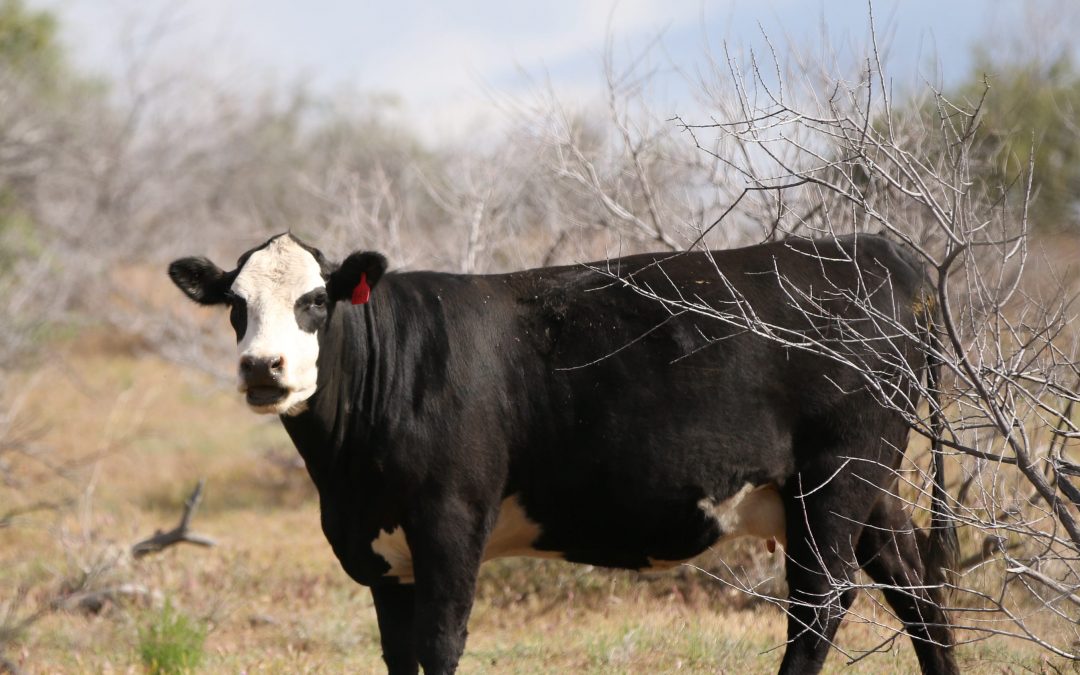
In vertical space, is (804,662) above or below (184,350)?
below

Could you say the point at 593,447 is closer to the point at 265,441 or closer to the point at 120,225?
the point at 265,441

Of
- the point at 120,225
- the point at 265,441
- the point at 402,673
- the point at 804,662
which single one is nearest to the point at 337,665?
the point at 402,673

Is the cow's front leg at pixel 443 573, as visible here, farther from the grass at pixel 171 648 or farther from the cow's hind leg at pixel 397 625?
the grass at pixel 171 648

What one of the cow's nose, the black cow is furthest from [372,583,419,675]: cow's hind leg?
the cow's nose

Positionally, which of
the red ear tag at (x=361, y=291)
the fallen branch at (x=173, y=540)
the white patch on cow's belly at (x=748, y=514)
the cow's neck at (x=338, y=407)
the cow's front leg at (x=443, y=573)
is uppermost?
the red ear tag at (x=361, y=291)

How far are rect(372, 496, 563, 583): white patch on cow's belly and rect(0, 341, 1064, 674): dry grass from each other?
1108 mm

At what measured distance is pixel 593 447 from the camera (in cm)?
510

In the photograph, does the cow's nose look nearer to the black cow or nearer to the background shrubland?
the black cow

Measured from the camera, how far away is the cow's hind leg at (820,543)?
17.1ft

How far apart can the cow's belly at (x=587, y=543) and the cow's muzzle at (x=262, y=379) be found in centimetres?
77

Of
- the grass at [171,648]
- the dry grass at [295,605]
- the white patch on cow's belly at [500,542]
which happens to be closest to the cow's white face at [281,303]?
the white patch on cow's belly at [500,542]

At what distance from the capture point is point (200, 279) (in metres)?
→ 5.29

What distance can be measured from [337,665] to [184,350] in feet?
34.0

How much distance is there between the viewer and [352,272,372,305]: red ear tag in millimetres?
5055
